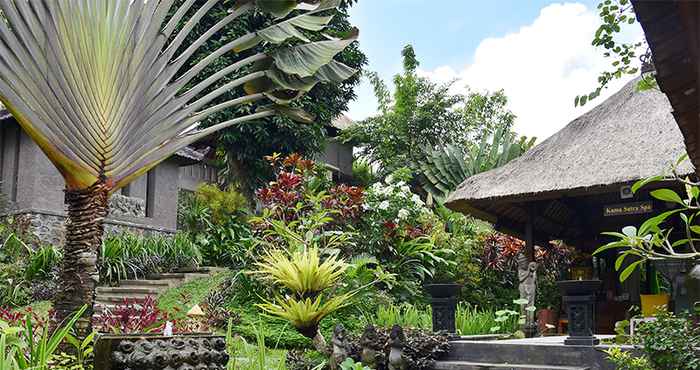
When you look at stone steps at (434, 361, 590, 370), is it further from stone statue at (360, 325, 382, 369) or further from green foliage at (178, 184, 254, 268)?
green foliage at (178, 184, 254, 268)

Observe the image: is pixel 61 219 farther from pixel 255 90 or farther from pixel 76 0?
pixel 76 0

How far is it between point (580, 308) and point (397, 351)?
1852 millimetres

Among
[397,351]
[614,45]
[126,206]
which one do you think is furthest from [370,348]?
[126,206]

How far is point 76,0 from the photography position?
5.23 m

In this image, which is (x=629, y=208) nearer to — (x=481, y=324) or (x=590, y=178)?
(x=590, y=178)

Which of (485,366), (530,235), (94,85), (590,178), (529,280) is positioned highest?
(94,85)

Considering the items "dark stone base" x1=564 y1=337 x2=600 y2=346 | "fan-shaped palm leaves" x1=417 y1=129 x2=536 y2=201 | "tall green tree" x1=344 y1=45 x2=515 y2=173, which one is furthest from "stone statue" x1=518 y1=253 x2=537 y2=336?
"tall green tree" x1=344 y1=45 x2=515 y2=173

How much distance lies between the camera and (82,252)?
192 inches

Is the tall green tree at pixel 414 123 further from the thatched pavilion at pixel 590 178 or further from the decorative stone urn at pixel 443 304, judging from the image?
the decorative stone urn at pixel 443 304

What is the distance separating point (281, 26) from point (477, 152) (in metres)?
14.7

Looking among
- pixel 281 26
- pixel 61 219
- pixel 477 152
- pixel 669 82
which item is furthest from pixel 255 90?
pixel 477 152

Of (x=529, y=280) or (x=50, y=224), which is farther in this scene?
(x=50, y=224)

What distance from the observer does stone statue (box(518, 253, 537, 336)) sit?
31.7 ft

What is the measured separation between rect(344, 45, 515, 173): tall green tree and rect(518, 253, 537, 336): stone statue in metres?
12.8
